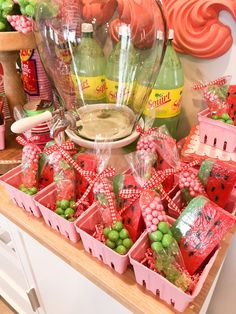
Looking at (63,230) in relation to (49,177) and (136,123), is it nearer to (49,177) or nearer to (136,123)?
(49,177)

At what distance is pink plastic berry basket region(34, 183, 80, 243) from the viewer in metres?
0.43

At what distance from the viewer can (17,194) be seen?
1.62ft

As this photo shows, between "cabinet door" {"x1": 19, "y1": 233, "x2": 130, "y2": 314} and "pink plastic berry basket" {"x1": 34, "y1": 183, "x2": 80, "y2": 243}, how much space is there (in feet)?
0.25

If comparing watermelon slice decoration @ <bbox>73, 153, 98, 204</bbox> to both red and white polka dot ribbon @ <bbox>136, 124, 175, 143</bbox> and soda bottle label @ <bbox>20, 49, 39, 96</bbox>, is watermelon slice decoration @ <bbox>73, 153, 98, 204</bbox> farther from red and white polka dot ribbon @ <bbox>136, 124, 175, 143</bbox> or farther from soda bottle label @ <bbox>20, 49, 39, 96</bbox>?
soda bottle label @ <bbox>20, 49, 39, 96</bbox>

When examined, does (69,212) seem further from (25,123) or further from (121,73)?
(121,73)

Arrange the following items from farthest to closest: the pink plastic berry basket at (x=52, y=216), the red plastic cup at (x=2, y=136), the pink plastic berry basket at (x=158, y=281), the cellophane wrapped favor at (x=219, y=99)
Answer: the red plastic cup at (x=2, y=136), the cellophane wrapped favor at (x=219, y=99), the pink plastic berry basket at (x=52, y=216), the pink plastic berry basket at (x=158, y=281)

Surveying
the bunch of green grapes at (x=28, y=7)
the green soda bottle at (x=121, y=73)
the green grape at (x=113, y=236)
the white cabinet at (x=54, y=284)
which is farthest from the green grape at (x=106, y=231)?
the bunch of green grapes at (x=28, y=7)

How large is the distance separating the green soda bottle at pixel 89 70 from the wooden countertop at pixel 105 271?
29cm

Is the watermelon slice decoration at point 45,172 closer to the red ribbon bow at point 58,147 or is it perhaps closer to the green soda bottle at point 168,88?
the red ribbon bow at point 58,147

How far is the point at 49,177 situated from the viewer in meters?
0.52

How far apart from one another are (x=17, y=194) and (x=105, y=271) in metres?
0.20

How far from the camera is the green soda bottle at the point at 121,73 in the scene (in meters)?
0.60

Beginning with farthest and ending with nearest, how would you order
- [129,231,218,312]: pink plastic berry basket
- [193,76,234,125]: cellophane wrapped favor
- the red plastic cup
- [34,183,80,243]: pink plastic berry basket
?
the red plastic cup → [193,76,234,125]: cellophane wrapped favor → [34,183,80,243]: pink plastic berry basket → [129,231,218,312]: pink plastic berry basket

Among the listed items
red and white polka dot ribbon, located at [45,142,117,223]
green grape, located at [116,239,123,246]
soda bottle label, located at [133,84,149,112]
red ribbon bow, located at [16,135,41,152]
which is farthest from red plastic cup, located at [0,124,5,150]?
green grape, located at [116,239,123,246]
